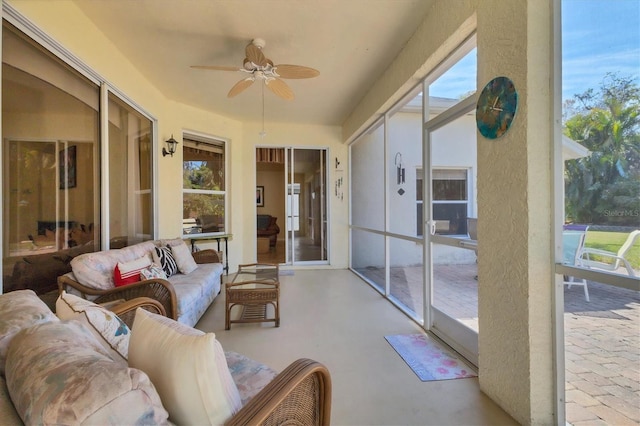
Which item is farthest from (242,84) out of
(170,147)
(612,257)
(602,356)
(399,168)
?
(602,356)

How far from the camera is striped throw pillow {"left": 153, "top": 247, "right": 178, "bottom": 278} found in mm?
3152

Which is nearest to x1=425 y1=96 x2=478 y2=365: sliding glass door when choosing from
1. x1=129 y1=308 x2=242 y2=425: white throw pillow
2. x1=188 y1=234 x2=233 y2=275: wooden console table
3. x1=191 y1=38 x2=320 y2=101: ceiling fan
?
x1=191 y1=38 x2=320 y2=101: ceiling fan

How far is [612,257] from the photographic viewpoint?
132 centimetres

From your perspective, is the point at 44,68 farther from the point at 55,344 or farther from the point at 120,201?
the point at 55,344

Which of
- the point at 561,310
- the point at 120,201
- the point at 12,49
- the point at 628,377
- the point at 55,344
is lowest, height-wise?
the point at 628,377

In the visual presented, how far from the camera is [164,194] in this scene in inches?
169

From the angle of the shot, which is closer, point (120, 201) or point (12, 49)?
point (12, 49)

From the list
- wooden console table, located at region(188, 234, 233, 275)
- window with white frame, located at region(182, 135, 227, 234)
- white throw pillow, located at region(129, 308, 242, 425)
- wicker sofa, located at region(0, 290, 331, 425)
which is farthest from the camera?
window with white frame, located at region(182, 135, 227, 234)

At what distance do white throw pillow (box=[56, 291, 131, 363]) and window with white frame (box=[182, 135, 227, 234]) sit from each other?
3.69m

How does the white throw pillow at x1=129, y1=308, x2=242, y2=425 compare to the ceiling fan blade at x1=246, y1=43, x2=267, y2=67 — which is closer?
the white throw pillow at x1=129, y1=308, x2=242, y2=425

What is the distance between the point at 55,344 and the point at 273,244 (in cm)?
759

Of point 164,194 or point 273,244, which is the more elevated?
point 164,194

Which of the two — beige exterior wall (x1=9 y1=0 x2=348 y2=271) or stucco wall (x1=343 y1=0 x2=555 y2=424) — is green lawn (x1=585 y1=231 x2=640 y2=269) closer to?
stucco wall (x1=343 y1=0 x2=555 y2=424)

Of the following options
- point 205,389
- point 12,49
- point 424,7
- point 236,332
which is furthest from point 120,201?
point 424,7
